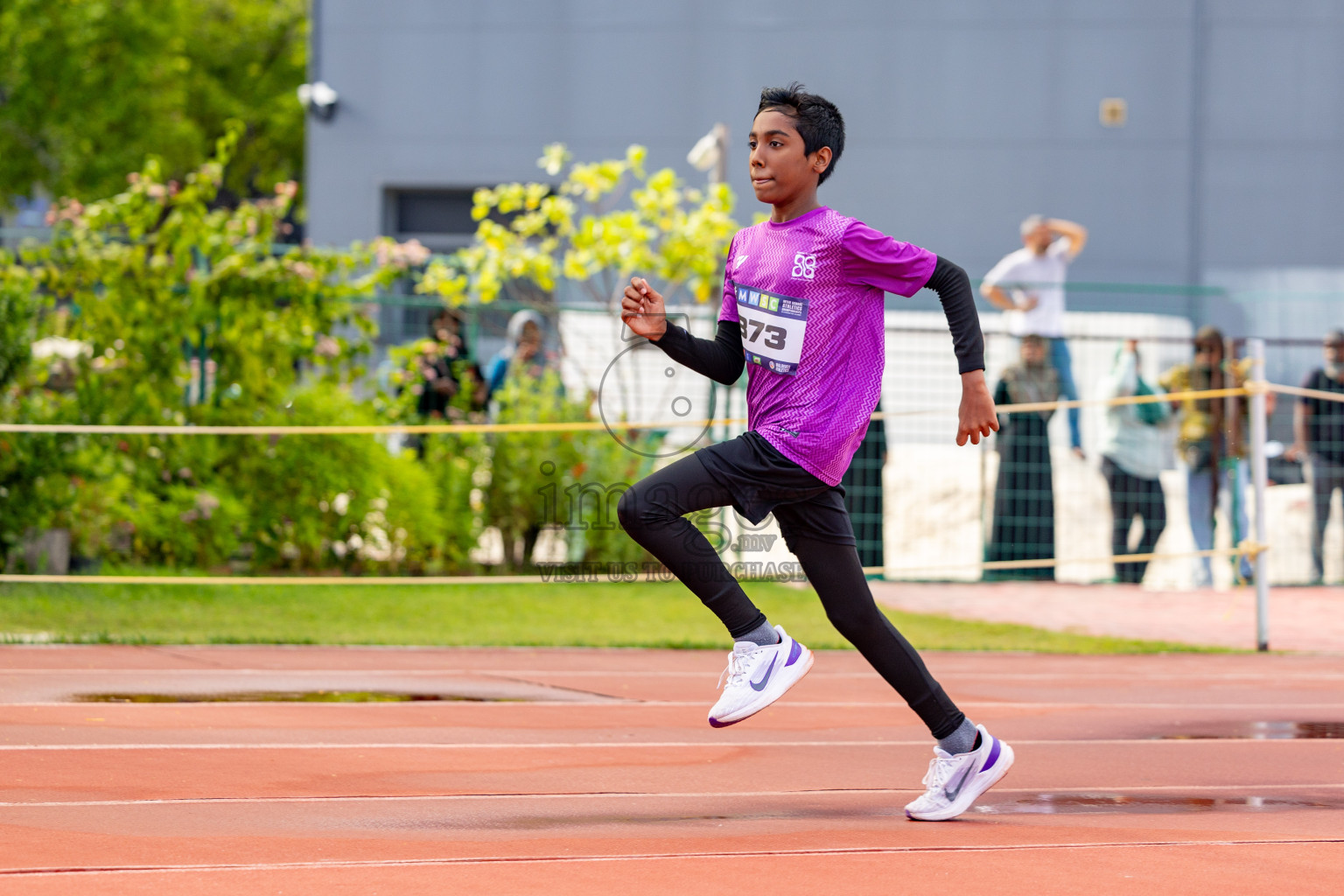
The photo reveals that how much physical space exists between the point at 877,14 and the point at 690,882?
64.4 feet

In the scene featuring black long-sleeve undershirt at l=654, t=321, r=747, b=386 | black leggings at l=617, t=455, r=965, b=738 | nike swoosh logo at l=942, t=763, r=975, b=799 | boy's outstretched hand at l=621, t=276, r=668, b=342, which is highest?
boy's outstretched hand at l=621, t=276, r=668, b=342

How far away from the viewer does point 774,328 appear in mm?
4371

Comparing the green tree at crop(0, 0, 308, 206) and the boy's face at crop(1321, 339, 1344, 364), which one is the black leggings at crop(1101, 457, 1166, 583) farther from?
the green tree at crop(0, 0, 308, 206)

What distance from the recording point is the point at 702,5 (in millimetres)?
21969

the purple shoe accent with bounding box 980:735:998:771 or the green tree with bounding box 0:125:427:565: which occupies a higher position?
the green tree with bounding box 0:125:427:565

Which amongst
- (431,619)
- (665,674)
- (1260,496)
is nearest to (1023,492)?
(1260,496)

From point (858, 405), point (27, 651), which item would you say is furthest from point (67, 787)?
point (27, 651)

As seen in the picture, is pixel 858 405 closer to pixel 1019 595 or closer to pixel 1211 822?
pixel 1211 822

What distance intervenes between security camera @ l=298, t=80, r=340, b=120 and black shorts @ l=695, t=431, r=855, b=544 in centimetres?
1914

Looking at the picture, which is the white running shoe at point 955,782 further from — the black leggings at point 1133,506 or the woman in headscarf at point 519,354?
the woman in headscarf at point 519,354

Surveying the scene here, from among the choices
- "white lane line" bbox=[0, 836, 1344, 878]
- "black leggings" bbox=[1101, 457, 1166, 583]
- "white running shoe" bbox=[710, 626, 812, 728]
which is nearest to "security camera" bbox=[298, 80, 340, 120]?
"black leggings" bbox=[1101, 457, 1166, 583]

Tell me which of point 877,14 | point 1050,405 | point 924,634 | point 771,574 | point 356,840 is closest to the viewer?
point 356,840

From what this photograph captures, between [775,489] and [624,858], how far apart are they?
3.68ft

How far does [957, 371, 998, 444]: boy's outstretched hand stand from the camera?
4.16m
